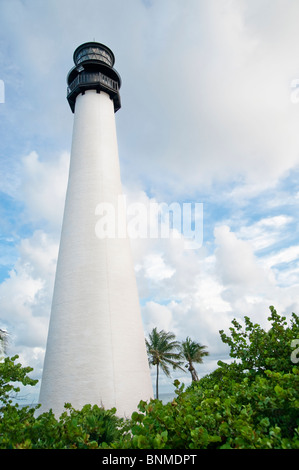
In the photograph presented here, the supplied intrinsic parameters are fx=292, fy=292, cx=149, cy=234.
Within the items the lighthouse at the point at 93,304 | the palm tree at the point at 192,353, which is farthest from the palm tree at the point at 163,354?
the lighthouse at the point at 93,304

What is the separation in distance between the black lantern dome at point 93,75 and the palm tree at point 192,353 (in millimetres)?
28072

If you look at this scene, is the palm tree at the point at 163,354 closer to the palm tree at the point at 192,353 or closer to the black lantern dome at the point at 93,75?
the palm tree at the point at 192,353

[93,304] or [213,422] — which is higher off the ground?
[93,304]

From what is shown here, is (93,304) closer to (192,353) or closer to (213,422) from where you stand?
(213,422)

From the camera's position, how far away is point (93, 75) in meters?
19.7

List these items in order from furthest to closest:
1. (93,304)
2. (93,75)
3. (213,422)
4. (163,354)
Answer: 1. (163,354)
2. (93,75)
3. (93,304)
4. (213,422)

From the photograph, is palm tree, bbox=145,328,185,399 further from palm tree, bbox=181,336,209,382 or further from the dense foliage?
the dense foliage

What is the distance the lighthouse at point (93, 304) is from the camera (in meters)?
11.2

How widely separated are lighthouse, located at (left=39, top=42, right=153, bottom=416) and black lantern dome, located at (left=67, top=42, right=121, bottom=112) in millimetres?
2897

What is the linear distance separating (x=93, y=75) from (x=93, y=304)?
15573 mm

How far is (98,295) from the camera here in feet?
41.5

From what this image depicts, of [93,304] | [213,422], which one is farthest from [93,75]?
[213,422]

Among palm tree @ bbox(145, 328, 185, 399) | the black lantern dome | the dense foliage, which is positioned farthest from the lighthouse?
palm tree @ bbox(145, 328, 185, 399)
